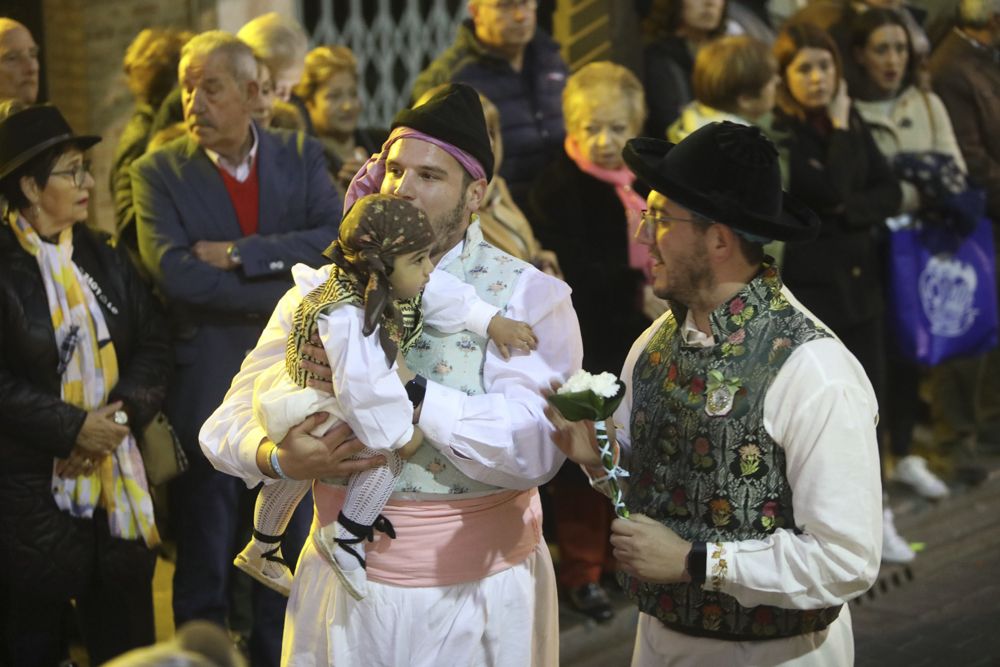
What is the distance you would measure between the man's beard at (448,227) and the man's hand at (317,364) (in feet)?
1.48

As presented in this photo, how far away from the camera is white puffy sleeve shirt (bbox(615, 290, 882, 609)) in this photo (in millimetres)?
3309

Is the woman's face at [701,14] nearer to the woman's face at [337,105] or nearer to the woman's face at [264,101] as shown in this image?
the woman's face at [337,105]

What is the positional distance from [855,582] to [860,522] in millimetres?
150

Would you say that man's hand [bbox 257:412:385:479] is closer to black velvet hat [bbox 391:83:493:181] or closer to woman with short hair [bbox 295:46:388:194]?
black velvet hat [bbox 391:83:493:181]

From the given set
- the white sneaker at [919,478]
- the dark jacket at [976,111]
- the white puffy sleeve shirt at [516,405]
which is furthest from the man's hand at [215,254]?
the dark jacket at [976,111]

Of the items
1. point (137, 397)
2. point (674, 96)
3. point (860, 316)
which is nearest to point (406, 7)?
point (674, 96)

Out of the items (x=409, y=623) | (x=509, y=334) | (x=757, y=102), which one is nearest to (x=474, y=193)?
(x=509, y=334)

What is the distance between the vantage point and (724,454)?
137 inches

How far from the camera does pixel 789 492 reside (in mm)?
3449

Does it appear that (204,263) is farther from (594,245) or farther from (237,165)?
(594,245)

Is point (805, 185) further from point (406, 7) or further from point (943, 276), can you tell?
point (406, 7)

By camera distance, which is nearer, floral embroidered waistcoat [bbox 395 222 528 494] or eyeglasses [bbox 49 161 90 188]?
floral embroidered waistcoat [bbox 395 222 528 494]

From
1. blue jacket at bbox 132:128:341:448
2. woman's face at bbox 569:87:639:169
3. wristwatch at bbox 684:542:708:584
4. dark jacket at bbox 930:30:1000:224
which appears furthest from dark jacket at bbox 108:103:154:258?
dark jacket at bbox 930:30:1000:224

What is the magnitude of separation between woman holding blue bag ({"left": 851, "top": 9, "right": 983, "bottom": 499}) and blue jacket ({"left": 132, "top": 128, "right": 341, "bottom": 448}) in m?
3.71
